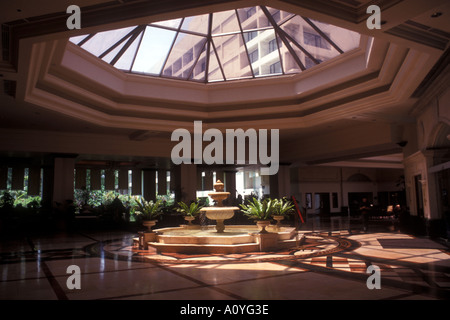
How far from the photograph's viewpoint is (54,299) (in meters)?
3.88

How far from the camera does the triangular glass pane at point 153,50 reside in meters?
9.83

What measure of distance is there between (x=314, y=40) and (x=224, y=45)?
8.77 ft

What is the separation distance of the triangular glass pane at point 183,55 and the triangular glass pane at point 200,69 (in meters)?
0.16

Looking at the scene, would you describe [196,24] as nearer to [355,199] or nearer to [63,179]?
[63,179]

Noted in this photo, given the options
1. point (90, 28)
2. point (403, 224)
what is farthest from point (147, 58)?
point (403, 224)

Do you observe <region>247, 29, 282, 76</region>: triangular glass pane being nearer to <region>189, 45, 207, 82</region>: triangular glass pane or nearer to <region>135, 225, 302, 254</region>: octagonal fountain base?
<region>189, 45, 207, 82</region>: triangular glass pane

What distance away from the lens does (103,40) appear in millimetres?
9281

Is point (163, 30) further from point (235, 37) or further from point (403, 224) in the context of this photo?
point (403, 224)

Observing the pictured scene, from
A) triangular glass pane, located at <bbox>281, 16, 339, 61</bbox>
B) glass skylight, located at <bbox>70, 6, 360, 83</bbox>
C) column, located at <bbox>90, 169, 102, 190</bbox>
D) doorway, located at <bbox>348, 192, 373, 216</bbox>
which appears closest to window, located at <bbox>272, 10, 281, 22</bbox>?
glass skylight, located at <bbox>70, 6, 360, 83</bbox>

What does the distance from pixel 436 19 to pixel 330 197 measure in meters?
18.8

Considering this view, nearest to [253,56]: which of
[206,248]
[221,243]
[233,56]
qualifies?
[233,56]

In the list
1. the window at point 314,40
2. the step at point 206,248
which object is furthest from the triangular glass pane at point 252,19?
the step at point 206,248

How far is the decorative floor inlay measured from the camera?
6.43 meters
